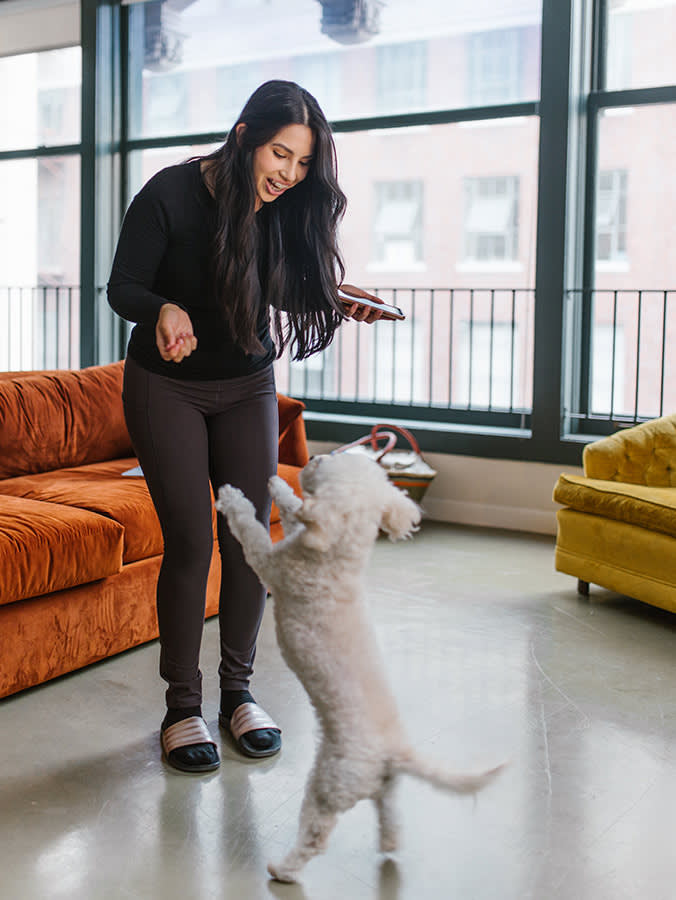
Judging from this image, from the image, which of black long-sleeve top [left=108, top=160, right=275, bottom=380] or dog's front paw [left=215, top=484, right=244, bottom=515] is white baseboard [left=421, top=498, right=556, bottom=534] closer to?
black long-sleeve top [left=108, top=160, right=275, bottom=380]

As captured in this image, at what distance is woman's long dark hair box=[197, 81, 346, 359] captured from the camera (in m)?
1.71

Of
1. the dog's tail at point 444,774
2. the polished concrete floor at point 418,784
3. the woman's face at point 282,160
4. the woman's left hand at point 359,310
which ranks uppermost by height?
the woman's face at point 282,160

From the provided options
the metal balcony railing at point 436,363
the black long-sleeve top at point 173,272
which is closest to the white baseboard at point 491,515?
the metal balcony railing at point 436,363

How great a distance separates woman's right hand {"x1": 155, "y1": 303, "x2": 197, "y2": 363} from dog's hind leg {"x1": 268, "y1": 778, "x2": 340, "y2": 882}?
2.41ft

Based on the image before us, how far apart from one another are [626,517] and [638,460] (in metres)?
0.32

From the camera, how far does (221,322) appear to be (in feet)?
5.93

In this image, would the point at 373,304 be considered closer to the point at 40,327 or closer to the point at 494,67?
the point at 494,67

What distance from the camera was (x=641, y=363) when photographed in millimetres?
4207

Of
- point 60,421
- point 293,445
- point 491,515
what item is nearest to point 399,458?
point 491,515

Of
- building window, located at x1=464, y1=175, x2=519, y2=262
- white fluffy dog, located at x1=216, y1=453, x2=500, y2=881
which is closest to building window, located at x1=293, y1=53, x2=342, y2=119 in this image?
building window, located at x1=464, y1=175, x2=519, y2=262

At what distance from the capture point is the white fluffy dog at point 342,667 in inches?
55.6

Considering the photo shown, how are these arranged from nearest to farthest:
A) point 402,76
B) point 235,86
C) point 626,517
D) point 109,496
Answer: point 109,496, point 626,517, point 402,76, point 235,86

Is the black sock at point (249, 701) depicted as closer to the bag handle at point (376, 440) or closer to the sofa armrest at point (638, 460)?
the sofa armrest at point (638, 460)

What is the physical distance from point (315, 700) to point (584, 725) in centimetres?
90
